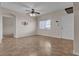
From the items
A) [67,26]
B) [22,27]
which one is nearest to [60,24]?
[67,26]

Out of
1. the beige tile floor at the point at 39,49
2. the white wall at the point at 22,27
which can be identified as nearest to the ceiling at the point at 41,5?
the beige tile floor at the point at 39,49

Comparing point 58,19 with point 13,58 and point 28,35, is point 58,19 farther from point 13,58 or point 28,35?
point 13,58

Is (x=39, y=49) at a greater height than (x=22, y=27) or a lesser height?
lesser

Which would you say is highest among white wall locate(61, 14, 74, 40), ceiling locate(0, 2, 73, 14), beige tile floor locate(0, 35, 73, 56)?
ceiling locate(0, 2, 73, 14)

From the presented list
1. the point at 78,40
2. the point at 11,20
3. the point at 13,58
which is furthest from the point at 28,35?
the point at 13,58

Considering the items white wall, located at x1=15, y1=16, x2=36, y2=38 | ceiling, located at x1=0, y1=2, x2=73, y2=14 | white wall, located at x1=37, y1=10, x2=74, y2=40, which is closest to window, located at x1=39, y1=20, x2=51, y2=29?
white wall, located at x1=37, y1=10, x2=74, y2=40

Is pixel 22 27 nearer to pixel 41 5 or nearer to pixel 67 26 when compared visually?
pixel 67 26

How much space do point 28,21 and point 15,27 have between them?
3.74ft

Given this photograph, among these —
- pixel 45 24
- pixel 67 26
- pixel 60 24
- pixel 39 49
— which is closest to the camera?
pixel 39 49

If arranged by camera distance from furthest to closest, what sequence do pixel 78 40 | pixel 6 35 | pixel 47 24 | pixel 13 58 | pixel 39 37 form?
pixel 39 37 < pixel 6 35 < pixel 47 24 < pixel 78 40 < pixel 13 58

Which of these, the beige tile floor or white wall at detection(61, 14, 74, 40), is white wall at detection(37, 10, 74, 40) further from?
the beige tile floor

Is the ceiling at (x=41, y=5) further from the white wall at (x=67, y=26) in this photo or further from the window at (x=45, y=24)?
the window at (x=45, y=24)

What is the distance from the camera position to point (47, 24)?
4305 mm

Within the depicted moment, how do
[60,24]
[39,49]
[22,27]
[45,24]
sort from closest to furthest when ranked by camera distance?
[39,49]
[60,24]
[45,24]
[22,27]
